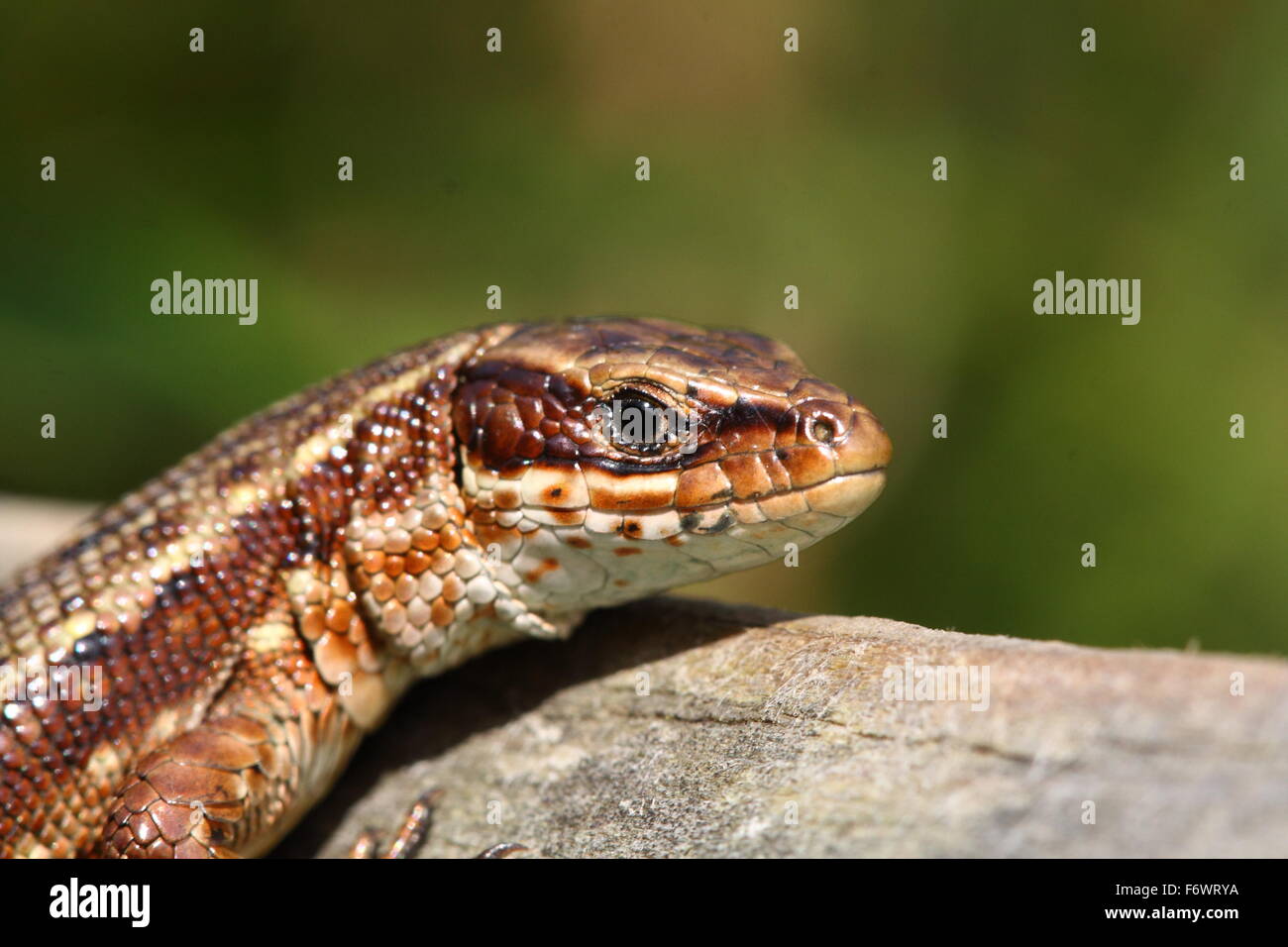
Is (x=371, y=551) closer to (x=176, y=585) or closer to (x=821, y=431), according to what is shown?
(x=176, y=585)

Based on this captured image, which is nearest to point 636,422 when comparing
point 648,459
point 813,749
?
point 648,459

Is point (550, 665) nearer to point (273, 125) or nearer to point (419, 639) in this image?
point (419, 639)

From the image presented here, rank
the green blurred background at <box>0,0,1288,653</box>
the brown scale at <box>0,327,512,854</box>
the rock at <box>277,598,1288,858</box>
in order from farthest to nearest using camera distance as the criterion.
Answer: the green blurred background at <box>0,0,1288,653</box>
the brown scale at <box>0,327,512,854</box>
the rock at <box>277,598,1288,858</box>

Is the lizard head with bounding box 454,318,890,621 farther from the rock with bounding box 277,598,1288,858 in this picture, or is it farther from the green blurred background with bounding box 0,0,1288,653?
the green blurred background with bounding box 0,0,1288,653

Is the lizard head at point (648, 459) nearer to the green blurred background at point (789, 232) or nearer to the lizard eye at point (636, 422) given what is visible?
the lizard eye at point (636, 422)

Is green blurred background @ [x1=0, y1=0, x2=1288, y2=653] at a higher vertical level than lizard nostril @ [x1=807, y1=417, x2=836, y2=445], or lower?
higher

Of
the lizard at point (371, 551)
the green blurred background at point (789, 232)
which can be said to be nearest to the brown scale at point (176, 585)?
the lizard at point (371, 551)

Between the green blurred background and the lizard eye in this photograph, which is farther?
the green blurred background

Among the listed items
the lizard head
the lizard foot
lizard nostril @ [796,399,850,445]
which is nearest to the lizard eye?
the lizard head

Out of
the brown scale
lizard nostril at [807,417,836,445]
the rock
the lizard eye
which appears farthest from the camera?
the brown scale
